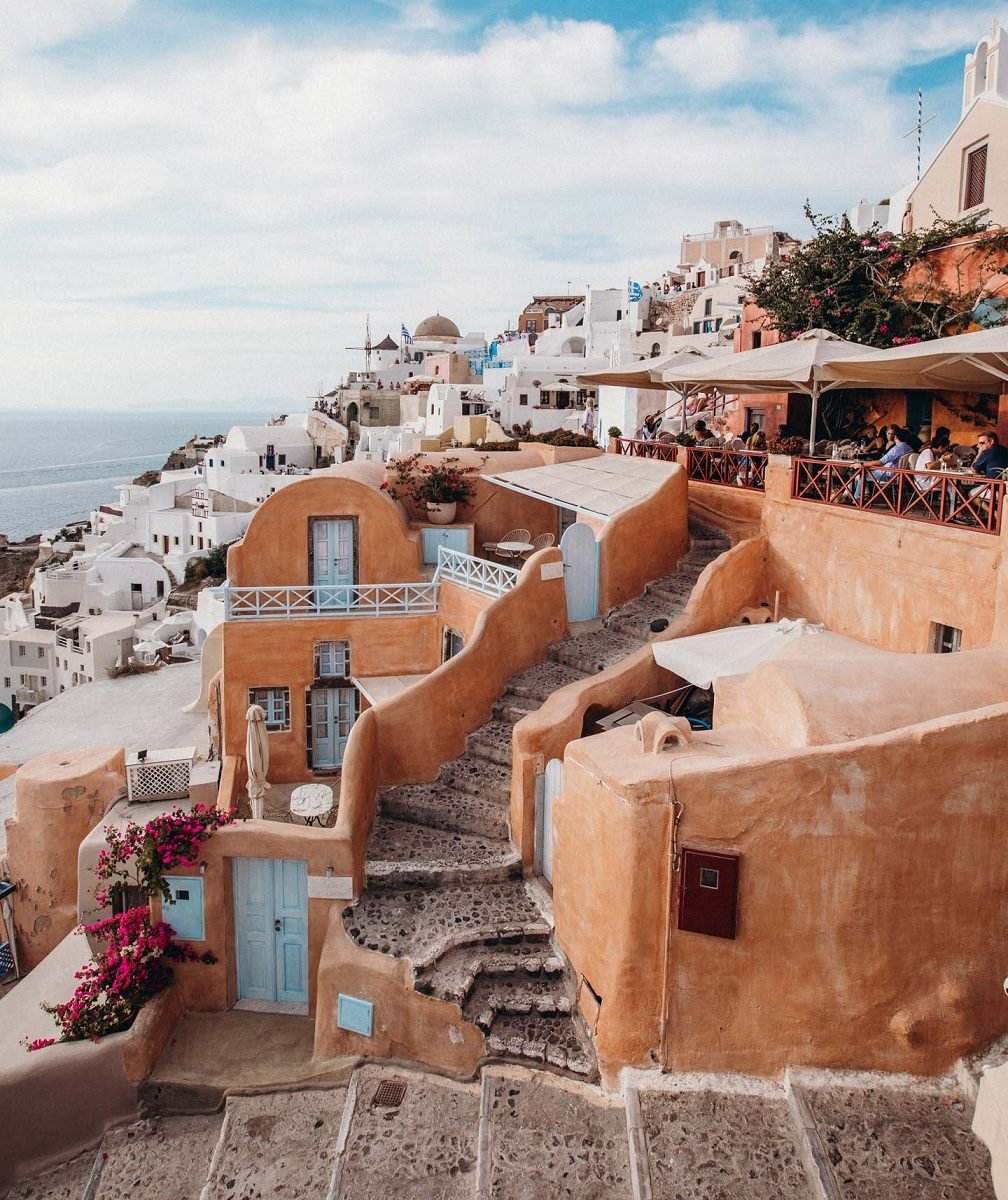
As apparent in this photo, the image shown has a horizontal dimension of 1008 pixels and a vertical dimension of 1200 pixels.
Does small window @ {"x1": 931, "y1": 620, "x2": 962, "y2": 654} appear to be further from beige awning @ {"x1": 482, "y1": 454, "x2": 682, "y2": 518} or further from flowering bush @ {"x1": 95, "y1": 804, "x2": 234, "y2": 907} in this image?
flowering bush @ {"x1": 95, "y1": 804, "x2": 234, "y2": 907}

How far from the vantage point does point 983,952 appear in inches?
306

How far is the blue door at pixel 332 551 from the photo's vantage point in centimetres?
1714

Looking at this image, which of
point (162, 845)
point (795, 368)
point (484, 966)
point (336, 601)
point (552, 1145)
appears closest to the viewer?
point (552, 1145)

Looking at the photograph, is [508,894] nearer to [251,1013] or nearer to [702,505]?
[251,1013]

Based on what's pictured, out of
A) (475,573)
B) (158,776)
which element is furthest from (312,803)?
(475,573)

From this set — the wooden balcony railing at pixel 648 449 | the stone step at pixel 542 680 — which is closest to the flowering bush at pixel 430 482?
the wooden balcony railing at pixel 648 449

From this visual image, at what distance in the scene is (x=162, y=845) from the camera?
10180mm

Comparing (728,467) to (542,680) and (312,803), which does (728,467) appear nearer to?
(542,680)

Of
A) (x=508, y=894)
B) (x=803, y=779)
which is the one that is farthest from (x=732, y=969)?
(x=508, y=894)

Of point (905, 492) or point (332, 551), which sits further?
point (332, 551)

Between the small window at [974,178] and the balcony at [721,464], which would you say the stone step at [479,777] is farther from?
the small window at [974,178]

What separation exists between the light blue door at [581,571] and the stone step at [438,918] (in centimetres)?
548

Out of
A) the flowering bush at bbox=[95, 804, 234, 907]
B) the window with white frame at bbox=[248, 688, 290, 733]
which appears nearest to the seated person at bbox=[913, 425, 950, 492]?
the flowering bush at bbox=[95, 804, 234, 907]

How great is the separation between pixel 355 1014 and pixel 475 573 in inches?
326
